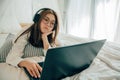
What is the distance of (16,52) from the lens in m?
1.09

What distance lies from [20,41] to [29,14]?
185 cm

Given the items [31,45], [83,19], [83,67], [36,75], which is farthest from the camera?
[83,19]

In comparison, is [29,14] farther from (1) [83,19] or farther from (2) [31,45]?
(2) [31,45]

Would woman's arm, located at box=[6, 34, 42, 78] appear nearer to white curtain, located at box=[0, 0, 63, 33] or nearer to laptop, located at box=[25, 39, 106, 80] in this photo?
laptop, located at box=[25, 39, 106, 80]

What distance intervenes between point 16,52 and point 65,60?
→ 0.40m

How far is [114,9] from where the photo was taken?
109 inches

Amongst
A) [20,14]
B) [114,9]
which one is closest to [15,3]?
[20,14]

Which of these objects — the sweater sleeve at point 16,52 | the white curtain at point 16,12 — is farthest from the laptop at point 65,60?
the white curtain at point 16,12

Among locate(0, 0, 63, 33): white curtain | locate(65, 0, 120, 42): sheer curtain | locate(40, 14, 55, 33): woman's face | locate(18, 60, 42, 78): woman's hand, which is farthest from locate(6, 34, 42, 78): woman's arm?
locate(65, 0, 120, 42): sheer curtain

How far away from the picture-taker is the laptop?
2.35 feet

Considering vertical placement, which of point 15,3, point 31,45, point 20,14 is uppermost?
point 15,3

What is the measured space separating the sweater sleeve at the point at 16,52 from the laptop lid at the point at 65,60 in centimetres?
27

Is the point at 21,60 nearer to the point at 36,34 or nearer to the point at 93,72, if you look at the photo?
the point at 36,34

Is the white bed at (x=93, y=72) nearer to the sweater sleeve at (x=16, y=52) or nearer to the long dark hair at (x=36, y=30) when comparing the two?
the sweater sleeve at (x=16, y=52)
